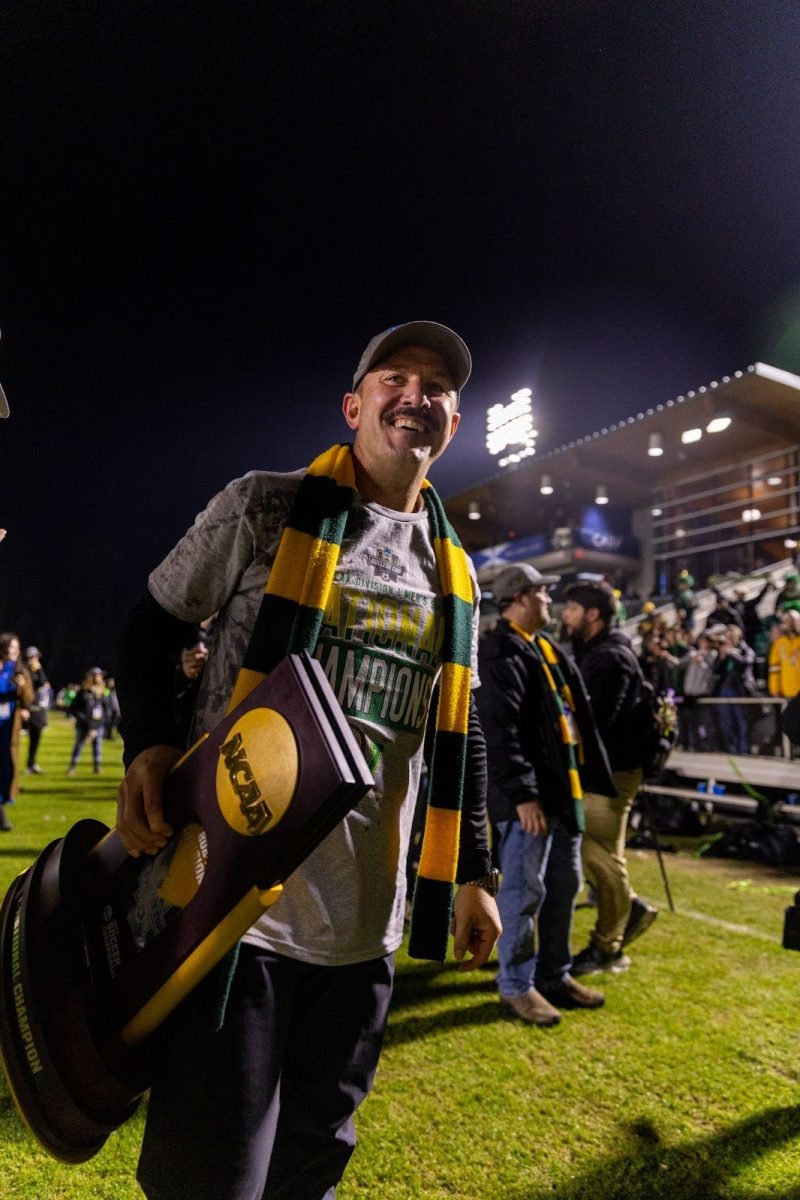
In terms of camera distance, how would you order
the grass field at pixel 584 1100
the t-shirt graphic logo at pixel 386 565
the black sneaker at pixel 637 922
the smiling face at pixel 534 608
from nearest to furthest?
the t-shirt graphic logo at pixel 386 565, the grass field at pixel 584 1100, the smiling face at pixel 534 608, the black sneaker at pixel 637 922

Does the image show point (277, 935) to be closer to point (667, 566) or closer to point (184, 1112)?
point (184, 1112)

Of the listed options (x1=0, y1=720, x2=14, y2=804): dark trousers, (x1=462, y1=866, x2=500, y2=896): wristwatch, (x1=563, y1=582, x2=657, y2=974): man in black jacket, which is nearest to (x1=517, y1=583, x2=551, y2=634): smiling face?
(x1=563, y1=582, x2=657, y2=974): man in black jacket

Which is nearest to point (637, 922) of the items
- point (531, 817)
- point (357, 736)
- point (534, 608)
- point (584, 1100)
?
point (531, 817)

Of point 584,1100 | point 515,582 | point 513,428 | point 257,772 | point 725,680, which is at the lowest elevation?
point 584,1100

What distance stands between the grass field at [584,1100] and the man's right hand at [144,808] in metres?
1.96

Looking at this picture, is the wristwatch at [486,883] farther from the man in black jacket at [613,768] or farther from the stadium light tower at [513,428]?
the stadium light tower at [513,428]

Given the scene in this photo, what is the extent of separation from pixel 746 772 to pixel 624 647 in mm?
5204

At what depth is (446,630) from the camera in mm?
1894

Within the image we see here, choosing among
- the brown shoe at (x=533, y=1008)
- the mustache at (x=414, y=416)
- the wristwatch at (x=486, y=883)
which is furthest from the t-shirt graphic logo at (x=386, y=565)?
the brown shoe at (x=533, y=1008)

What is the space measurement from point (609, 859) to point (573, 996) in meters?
0.94

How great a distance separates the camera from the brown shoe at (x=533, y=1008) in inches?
152

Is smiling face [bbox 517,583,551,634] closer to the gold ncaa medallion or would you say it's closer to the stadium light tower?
the gold ncaa medallion

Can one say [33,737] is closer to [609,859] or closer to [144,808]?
[609,859]

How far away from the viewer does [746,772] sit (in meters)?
9.17
